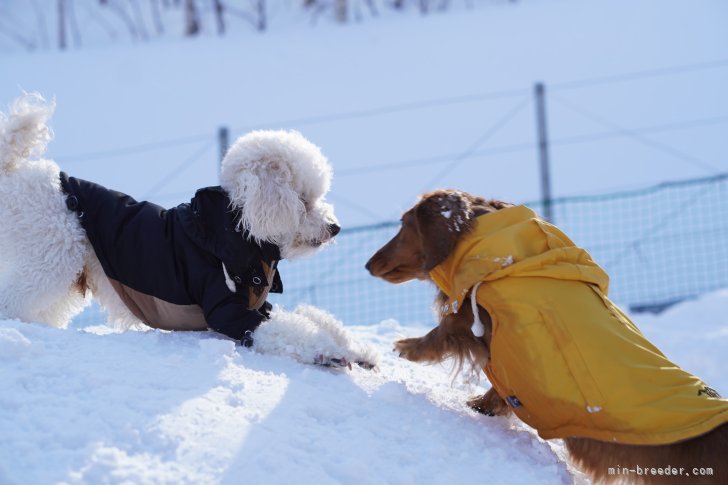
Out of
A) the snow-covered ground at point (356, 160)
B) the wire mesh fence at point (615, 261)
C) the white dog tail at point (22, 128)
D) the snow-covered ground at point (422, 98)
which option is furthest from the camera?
the snow-covered ground at point (422, 98)

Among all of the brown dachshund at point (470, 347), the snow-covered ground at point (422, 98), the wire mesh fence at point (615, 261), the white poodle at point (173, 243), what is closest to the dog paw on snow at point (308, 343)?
the white poodle at point (173, 243)

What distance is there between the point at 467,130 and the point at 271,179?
36.8 ft

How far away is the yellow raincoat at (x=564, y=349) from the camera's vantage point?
2.96m

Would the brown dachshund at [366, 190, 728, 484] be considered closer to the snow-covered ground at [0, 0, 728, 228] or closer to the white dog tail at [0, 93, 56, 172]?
the white dog tail at [0, 93, 56, 172]

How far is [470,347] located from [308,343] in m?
0.69

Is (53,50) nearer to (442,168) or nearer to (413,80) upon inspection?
(413,80)

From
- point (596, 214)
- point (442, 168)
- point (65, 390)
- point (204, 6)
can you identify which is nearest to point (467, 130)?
point (442, 168)

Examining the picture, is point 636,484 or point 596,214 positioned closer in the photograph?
point 636,484

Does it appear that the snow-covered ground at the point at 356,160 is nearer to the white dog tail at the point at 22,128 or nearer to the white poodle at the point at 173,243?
the white poodle at the point at 173,243

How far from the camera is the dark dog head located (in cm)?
352

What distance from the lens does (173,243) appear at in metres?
3.67

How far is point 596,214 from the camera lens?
10281 mm

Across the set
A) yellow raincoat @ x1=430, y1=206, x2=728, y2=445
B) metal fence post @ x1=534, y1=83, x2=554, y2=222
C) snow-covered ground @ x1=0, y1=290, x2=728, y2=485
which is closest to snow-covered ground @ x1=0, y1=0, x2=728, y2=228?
metal fence post @ x1=534, y1=83, x2=554, y2=222

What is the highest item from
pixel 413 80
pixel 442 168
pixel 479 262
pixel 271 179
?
pixel 271 179
